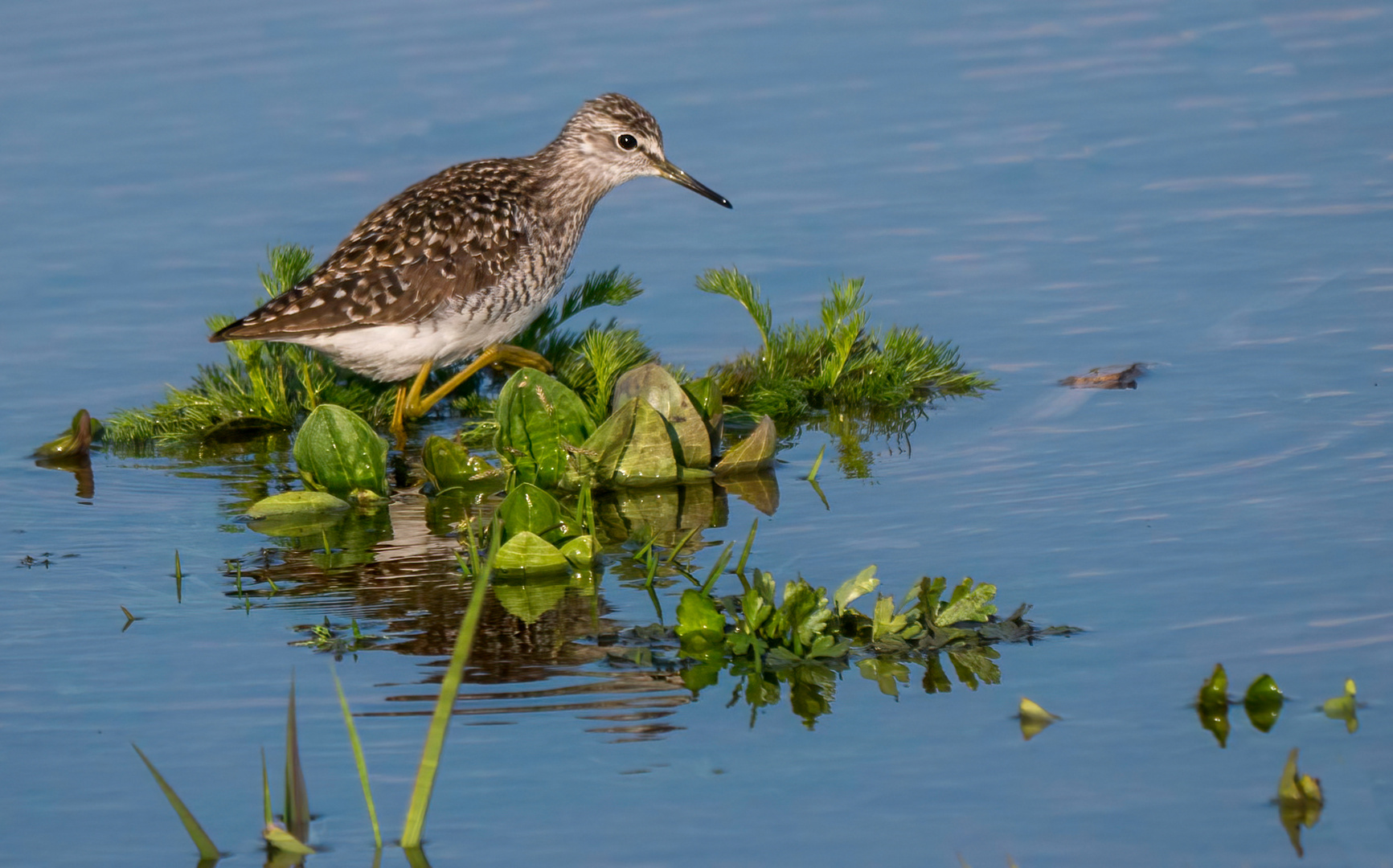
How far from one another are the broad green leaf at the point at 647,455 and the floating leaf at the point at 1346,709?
334cm

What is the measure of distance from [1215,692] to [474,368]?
4.82 m

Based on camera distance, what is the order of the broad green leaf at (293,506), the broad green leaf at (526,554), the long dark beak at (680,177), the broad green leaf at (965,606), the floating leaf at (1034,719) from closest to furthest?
the floating leaf at (1034,719), the broad green leaf at (965,606), the broad green leaf at (526,554), the broad green leaf at (293,506), the long dark beak at (680,177)

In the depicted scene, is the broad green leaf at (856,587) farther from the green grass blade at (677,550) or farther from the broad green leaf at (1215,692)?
the broad green leaf at (1215,692)

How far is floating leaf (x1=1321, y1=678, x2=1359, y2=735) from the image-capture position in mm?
5215

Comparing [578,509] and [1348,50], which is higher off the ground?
[1348,50]

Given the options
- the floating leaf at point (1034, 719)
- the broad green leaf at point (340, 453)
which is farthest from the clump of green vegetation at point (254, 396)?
the floating leaf at point (1034, 719)

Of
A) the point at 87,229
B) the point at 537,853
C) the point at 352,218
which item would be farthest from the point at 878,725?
the point at 87,229

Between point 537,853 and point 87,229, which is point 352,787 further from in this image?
point 87,229

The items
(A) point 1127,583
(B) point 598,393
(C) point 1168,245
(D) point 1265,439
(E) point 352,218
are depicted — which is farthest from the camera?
(E) point 352,218

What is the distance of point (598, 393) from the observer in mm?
8703

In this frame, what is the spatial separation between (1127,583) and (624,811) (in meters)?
2.25

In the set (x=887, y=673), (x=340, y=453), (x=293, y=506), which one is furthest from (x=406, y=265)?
(x=887, y=673)

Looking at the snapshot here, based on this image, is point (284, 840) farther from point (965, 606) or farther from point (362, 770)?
point (965, 606)

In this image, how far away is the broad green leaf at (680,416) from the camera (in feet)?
26.1
